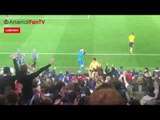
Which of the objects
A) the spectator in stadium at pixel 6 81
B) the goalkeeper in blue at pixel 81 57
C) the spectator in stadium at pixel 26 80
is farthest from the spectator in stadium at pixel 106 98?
the goalkeeper in blue at pixel 81 57

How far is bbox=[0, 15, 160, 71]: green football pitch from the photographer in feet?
22.6

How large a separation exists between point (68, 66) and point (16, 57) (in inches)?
43.3

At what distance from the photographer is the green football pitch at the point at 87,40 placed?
6.90 meters

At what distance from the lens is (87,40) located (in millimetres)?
7262

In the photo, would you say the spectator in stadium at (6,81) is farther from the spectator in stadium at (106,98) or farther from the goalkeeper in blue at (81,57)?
the spectator in stadium at (106,98)

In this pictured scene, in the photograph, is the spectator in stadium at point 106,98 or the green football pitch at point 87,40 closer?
the spectator in stadium at point 106,98

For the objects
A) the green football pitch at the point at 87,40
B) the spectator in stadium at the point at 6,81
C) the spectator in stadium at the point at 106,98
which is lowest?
the spectator in stadium at the point at 6,81

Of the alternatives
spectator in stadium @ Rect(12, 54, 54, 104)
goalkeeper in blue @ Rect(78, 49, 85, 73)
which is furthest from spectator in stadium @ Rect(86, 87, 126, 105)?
goalkeeper in blue @ Rect(78, 49, 85, 73)

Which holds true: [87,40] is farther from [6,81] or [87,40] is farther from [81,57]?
[6,81]

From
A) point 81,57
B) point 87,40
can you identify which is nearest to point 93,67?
point 81,57

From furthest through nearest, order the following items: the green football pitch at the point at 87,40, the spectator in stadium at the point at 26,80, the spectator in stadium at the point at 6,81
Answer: the green football pitch at the point at 87,40 → the spectator in stadium at the point at 6,81 → the spectator in stadium at the point at 26,80
